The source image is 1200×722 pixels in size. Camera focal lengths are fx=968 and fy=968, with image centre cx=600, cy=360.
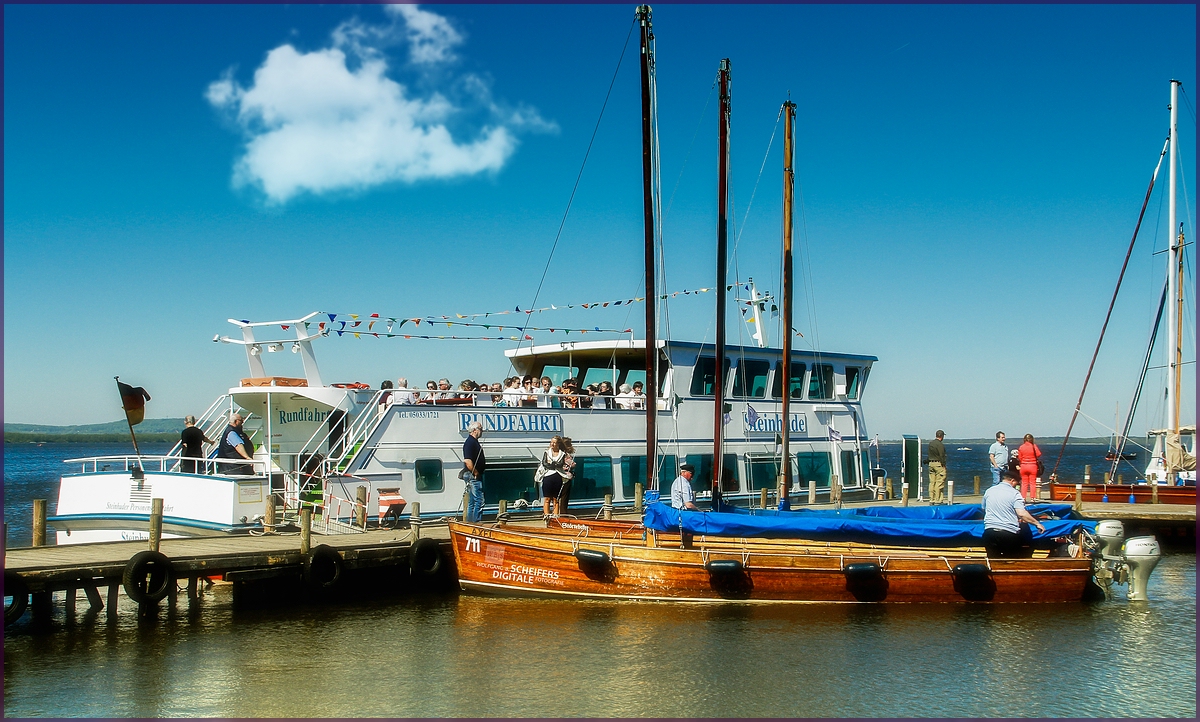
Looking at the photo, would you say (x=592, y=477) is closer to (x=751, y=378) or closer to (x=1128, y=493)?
(x=751, y=378)

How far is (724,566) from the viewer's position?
580 inches

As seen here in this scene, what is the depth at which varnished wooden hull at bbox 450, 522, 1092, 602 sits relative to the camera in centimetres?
1478

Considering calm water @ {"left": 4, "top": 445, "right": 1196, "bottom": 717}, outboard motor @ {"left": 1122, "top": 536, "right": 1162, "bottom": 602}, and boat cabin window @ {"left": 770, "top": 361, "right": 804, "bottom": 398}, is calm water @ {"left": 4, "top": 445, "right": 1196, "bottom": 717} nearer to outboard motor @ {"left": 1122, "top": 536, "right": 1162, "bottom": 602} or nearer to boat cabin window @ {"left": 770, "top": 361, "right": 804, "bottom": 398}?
outboard motor @ {"left": 1122, "top": 536, "right": 1162, "bottom": 602}

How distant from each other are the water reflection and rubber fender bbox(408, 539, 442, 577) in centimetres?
61

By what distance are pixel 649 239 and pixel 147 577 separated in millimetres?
10537

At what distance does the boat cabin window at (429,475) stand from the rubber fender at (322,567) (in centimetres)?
401

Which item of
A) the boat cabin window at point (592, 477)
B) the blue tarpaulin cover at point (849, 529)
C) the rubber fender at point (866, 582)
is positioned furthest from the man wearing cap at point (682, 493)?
the boat cabin window at point (592, 477)

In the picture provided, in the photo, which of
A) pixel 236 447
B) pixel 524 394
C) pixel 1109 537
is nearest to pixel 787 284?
pixel 524 394

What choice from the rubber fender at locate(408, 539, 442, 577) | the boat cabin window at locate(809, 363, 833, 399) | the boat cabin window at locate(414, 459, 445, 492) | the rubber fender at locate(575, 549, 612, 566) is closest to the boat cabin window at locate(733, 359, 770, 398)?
the boat cabin window at locate(809, 363, 833, 399)

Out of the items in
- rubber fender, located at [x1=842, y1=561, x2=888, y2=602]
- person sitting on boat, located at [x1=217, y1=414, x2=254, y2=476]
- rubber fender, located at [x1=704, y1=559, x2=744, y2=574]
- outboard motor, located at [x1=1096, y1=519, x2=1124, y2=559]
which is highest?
person sitting on boat, located at [x1=217, y1=414, x2=254, y2=476]

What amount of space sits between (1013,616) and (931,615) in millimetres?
1179

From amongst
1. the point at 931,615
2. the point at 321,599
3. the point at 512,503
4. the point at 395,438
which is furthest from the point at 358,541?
the point at 931,615

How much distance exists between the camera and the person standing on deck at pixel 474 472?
695 inches

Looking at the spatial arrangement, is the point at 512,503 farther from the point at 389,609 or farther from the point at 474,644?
the point at 474,644
